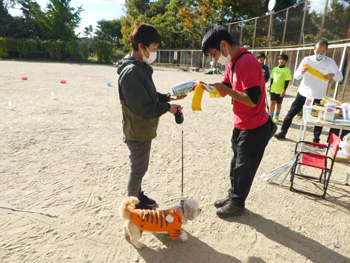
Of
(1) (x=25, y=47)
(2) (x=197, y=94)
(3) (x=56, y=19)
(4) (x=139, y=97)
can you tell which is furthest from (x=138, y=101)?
A: (3) (x=56, y=19)

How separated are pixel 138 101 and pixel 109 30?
6758 centimetres

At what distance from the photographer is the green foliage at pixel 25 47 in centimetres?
2922

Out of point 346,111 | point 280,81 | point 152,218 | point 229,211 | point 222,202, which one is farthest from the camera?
point 280,81

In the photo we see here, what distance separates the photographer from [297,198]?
333cm

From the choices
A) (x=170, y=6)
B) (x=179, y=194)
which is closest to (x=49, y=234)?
(x=179, y=194)

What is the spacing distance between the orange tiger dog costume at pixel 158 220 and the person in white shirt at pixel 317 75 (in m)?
3.92

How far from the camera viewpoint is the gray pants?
251 cm

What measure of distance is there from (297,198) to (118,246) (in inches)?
95.8

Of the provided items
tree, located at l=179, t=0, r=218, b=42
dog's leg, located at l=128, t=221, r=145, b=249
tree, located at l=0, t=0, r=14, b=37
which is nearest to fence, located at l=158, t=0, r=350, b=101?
dog's leg, located at l=128, t=221, r=145, b=249

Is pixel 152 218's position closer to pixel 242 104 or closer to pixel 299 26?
pixel 242 104

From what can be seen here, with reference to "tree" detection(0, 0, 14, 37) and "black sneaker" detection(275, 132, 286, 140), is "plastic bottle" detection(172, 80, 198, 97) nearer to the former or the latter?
"black sneaker" detection(275, 132, 286, 140)

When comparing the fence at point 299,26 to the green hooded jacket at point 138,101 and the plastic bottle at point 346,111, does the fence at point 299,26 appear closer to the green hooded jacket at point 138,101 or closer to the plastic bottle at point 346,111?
the plastic bottle at point 346,111

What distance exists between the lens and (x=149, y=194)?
331cm

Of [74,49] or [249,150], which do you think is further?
[74,49]
